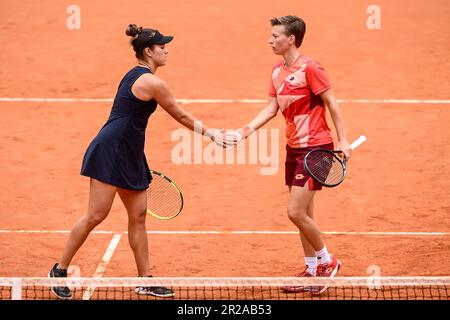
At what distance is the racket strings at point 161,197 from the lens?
9.22 metres

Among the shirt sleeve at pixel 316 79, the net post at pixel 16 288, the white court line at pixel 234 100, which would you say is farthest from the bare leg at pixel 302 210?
the white court line at pixel 234 100

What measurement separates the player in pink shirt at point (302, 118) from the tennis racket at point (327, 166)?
0.09 m

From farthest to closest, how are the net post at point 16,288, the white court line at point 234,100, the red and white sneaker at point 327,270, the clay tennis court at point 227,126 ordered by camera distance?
the white court line at point 234,100 → the clay tennis court at point 227,126 → the red and white sneaker at point 327,270 → the net post at point 16,288

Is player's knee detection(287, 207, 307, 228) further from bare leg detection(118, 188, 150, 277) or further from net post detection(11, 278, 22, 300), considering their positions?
net post detection(11, 278, 22, 300)

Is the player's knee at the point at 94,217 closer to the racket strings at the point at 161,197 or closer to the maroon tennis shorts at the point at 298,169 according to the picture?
the racket strings at the point at 161,197

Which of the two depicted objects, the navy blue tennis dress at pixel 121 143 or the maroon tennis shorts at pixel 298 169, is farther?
the maroon tennis shorts at pixel 298 169

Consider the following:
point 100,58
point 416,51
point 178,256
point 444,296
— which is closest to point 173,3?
point 100,58

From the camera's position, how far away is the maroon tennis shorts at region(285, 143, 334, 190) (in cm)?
888

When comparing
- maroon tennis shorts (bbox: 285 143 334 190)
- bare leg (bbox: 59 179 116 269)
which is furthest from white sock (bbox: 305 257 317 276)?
bare leg (bbox: 59 179 116 269)

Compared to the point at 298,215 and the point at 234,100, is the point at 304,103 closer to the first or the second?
the point at 298,215

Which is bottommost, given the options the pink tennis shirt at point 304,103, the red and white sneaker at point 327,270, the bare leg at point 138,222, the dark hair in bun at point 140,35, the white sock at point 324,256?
the red and white sneaker at point 327,270

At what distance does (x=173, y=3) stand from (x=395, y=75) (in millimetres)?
6776

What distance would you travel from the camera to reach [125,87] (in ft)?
28.3
